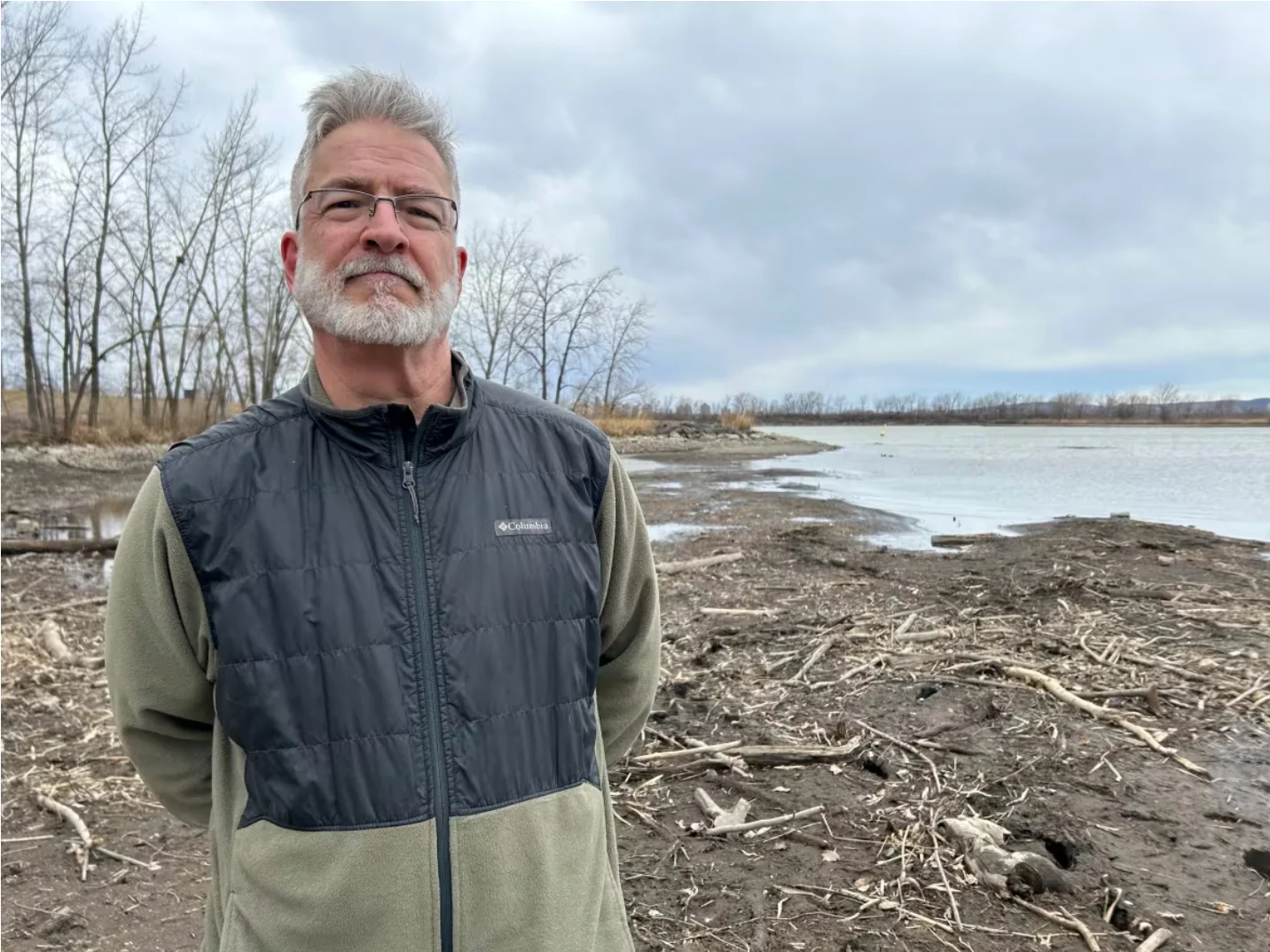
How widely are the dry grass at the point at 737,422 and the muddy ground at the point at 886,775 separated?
57.4 meters

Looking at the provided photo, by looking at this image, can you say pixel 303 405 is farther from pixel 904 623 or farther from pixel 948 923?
pixel 904 623

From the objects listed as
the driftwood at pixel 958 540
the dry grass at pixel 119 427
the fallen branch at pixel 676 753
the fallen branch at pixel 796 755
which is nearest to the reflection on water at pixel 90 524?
the dry grass at pixel 119 427

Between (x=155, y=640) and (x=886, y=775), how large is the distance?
406 cm

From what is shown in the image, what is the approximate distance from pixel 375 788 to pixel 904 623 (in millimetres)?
6500

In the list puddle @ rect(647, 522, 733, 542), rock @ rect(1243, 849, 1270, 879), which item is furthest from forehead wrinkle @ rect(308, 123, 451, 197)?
puddle @ rect(647, 522, 733, 542)

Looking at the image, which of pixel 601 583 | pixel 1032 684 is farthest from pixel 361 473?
pixel 1032 684

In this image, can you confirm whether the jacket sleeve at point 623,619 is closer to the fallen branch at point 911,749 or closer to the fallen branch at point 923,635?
the fallen branch at point 911,749

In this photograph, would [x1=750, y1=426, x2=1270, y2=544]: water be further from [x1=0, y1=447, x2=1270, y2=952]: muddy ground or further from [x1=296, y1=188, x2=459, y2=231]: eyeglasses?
[x1=296, y1=188, x2=459, y2=231]: eyeglasses

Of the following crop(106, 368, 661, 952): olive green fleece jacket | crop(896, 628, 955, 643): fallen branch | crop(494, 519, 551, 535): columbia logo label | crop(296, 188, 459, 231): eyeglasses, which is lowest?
crop(896, 628, 955, 643): fallen branch

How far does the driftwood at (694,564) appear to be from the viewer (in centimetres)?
1029

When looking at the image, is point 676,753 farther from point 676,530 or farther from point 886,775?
point 676,530

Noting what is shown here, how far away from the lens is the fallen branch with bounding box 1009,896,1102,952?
309cm

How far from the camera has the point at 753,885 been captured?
3.59 m

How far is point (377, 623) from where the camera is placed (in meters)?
1.63
